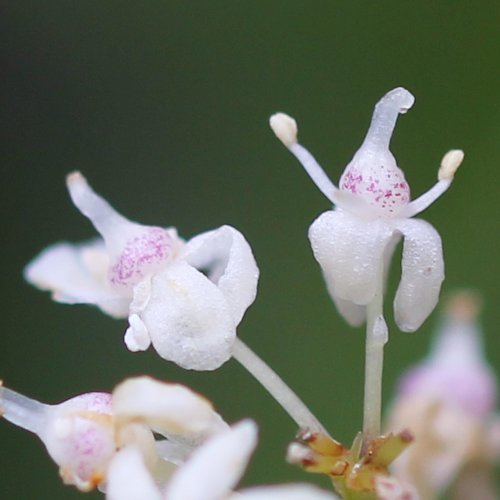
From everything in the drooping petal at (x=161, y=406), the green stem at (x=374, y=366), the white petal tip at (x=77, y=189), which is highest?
the white petal tip at (x=77, y=189)

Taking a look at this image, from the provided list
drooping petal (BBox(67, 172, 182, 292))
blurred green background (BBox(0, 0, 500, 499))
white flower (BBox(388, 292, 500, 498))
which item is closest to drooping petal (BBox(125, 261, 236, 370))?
drooping petal (BBox(67, 172, 182, 292))

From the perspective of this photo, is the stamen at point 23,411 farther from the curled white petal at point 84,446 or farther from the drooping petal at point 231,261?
the drooping petal at point 231,261

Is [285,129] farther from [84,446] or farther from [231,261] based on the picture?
[84,446]

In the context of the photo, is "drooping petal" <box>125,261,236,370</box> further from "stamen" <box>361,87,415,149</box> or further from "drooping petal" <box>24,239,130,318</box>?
"stamen" <box>361,87,415,149</box>

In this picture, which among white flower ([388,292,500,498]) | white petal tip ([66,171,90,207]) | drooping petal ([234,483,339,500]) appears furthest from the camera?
white flower ([388,292,500,498])

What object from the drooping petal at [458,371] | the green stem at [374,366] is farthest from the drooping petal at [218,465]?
the drooping petal at [458,371]

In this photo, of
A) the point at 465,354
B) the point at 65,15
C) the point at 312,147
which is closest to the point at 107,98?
the point at 65,15

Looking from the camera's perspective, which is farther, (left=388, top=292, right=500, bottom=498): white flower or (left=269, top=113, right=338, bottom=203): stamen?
(left=388, top=292, right=500, bottom=498): white flower
